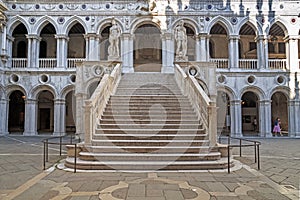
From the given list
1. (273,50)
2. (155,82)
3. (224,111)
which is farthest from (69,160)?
(273,50)

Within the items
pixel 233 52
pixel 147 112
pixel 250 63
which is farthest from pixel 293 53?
pixel 147 112

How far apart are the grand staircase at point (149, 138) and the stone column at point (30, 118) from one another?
1181 cm

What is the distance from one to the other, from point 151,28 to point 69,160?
1785 centimetres

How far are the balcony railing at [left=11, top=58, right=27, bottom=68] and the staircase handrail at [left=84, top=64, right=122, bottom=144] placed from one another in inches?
497

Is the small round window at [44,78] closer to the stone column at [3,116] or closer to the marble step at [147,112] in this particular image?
the stone column at [3,116]

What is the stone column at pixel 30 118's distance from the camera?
68.9 feet

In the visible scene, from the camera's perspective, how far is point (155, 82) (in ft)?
47.2

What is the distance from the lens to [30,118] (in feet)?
69.7

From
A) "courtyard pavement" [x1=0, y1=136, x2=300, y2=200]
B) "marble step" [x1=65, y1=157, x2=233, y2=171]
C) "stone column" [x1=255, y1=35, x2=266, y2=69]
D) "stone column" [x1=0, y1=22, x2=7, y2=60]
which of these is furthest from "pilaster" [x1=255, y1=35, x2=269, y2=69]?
"stone column" [x1=0, y1=22, x2=7, y2=60]

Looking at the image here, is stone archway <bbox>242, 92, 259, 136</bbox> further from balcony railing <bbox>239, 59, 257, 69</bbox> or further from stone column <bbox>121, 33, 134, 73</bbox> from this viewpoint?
stone column <bbox>121, 33, 134, 73</bbox>

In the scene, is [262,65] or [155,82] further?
[262,65]

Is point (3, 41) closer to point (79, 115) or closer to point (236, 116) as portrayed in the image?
point (79, 115)

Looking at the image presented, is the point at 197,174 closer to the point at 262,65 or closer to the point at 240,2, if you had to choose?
the point at 262,65

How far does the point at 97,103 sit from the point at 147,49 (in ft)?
54.4
